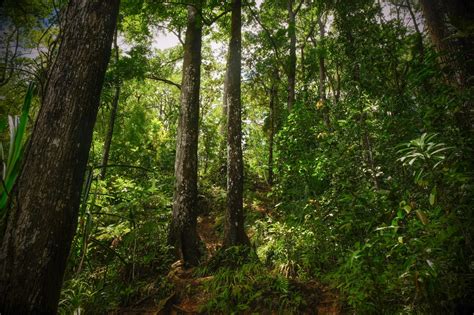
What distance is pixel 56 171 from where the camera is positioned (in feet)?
7.60

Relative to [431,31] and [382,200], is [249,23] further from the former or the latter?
[382,200]

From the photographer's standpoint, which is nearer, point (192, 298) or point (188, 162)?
point (192, 298)

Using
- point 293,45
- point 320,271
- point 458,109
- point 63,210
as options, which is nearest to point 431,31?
point 458,109

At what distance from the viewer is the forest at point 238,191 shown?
2.32 metres

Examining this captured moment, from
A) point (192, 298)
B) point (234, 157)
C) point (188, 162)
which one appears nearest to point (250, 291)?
point (192, 298)

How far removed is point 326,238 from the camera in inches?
217

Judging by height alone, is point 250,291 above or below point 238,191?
below

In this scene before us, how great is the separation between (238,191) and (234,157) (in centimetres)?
74

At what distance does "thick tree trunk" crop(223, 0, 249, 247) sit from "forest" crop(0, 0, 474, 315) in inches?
1.2

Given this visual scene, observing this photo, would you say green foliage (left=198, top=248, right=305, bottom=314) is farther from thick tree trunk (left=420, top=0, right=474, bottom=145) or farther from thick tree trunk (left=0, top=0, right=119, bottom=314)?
thick tree trunk (left=420, top=0, right=474, bottom=145)

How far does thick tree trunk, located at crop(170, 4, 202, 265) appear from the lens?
6321 mm

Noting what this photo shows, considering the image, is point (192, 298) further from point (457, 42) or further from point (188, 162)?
point (457, 42)

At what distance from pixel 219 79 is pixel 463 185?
15.7 meters

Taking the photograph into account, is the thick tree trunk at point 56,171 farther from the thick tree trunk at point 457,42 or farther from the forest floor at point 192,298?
the thick tree trunk at point 457,42
